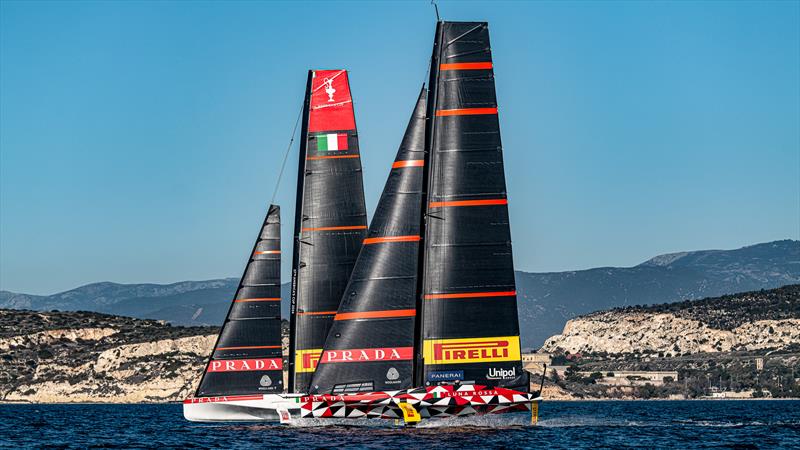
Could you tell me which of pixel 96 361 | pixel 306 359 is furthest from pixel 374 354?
pixel 96 361

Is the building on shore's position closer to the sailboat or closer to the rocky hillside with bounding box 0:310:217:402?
the rocky hillside with bounding box 0:310:217:402

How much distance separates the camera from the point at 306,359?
2016 inches

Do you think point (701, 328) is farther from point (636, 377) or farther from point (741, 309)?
point (636, 377)

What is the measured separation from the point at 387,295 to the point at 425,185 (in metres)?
4.08

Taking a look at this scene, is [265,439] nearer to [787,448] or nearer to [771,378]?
[787,448]

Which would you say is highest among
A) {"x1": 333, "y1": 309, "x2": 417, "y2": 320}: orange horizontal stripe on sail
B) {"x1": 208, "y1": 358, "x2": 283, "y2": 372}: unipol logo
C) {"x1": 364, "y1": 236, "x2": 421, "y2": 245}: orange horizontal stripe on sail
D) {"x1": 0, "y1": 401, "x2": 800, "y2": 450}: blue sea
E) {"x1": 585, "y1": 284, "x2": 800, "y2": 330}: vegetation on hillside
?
{"x1": 585, "y1": 284, "x2": 800, "y2": 330}: vegetation on hillside

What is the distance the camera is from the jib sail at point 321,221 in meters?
51.2

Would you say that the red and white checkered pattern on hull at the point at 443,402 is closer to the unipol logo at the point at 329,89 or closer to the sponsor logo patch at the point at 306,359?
the sponsor logo patch at the point at 306,359

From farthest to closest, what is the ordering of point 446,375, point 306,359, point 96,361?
point 96,361 < point 306,359 < point 446,375

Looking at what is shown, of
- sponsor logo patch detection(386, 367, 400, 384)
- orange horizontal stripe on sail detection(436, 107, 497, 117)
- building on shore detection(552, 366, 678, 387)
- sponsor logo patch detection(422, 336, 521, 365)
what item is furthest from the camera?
building on shore detection(552, 366, 678, 387)

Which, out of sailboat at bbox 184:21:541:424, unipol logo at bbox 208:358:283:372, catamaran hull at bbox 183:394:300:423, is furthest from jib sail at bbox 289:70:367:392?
sailboat at bbox 184:21:541:424

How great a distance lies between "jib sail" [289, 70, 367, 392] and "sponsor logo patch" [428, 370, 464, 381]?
8.07 metres

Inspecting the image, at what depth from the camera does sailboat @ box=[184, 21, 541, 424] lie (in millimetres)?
43781

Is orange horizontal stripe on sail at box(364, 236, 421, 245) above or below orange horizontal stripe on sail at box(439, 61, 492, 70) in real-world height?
below
